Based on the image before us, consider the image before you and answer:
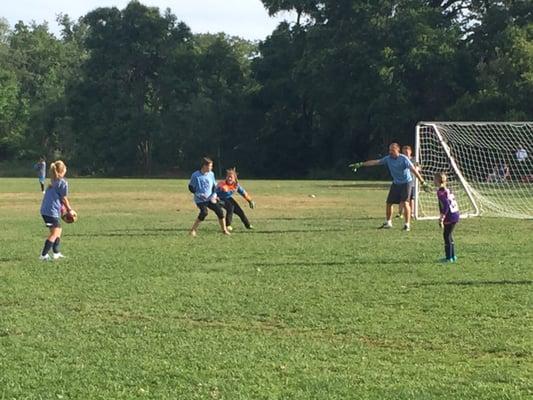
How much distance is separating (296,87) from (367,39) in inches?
324

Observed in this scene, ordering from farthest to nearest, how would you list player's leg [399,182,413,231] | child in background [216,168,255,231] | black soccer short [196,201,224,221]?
child in background [216,168,255,231] → player's leg [399,182,413,231] → black soccer short [196,201,224,221]

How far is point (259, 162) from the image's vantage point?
63.8m

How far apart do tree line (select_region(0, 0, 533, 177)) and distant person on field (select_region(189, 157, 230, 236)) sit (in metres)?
31.8

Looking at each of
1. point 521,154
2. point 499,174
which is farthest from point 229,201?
point 521,154

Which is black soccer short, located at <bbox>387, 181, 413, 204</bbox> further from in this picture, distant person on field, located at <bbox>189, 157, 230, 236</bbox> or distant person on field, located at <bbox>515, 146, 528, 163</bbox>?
distant person on field, located at <bbox>515, 146, 528, 163</bbox>

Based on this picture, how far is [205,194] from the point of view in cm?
1562

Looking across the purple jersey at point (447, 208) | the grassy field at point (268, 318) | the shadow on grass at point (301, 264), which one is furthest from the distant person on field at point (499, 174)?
the shadow on grass at point (301, 264)

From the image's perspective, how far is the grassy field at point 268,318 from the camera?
5.74 m

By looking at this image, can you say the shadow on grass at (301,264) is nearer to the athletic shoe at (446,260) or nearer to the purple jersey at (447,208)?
the athletic shoe at (446,260)

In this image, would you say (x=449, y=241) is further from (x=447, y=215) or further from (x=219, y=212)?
(x=219, y=212)

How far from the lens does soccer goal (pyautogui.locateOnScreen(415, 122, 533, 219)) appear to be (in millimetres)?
23922

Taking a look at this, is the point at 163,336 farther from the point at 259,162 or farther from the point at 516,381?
the point at 259,162

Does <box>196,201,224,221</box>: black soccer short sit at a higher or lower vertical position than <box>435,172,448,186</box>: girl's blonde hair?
lower

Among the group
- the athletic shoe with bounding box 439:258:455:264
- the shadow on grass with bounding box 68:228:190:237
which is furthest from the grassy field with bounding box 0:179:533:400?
the shadow on grass with bounding box 68:228:190:237
